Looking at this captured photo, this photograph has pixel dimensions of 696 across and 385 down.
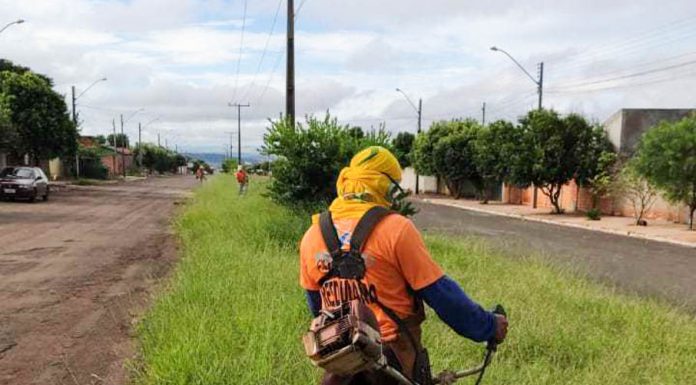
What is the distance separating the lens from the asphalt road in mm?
10817

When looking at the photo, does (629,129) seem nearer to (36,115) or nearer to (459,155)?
(459,155)

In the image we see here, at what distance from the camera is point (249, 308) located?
5.93 m

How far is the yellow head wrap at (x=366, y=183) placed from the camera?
288 centimetres

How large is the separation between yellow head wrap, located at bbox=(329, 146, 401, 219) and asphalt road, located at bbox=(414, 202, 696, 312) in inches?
291

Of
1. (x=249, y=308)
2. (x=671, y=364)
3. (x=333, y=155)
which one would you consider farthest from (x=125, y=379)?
(x=333, y=155)

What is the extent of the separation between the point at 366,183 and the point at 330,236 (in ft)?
0.94

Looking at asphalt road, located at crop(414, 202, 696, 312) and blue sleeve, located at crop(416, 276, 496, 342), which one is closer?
blue sleeve, located at crop(416, 276, 496, 342)

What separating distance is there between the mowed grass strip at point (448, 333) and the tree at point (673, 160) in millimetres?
13408

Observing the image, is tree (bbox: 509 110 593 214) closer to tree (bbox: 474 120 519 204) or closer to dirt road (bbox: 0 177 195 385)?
tree (bbox: 474 120 519 204)

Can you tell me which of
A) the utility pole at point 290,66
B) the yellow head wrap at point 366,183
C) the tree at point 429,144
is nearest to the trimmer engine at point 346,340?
the yellow head wrap at point 366,183

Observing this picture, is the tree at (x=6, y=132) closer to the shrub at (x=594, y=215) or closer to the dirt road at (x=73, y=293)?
the dirt road at (x=73, y=293)

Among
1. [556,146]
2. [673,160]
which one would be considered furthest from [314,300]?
[556,146]

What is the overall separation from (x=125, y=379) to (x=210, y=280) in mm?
2006

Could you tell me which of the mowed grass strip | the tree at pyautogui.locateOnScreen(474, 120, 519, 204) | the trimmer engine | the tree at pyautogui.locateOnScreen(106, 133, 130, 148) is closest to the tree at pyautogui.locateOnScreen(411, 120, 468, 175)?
the tree at pyautogui.locateOnScreen(474, 120, 519, 204)
